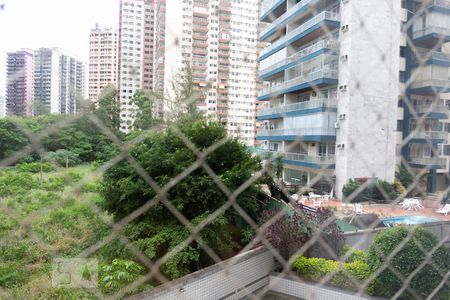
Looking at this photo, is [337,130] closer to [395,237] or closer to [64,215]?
[395,237]

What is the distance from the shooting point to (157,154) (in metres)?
1.96

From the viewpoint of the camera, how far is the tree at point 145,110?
47 cm

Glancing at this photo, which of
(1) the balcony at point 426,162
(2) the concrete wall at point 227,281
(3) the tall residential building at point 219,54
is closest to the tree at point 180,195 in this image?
(2) the concrete wall at point 227,281

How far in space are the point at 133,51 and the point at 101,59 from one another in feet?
0.17

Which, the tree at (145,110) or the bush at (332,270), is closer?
the tree at (145,110)

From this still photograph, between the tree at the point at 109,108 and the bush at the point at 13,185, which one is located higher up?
the tree at the point at 109,108

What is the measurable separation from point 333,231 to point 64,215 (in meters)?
1.91

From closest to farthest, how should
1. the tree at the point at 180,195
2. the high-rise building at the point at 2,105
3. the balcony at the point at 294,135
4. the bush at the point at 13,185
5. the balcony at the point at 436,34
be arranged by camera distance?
the high-rise building at the point at 2,105 → the balcony at the point at 436,34 → the balcony at the point at 294,135 → the bush at the point at 13,185 → the tree at the point at 180,195

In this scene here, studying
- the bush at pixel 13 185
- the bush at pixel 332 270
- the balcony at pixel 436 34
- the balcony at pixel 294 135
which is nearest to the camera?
the balcony at pixel 436 34

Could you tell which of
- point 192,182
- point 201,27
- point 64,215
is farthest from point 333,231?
point 201,27

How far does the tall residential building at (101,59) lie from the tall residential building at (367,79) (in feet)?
1.51

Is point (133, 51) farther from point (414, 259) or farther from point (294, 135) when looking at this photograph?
point (414, 259)

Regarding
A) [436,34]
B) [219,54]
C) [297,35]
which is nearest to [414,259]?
[436,34]

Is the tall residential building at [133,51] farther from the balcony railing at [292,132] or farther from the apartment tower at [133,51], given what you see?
the balcony railing at [292,132]
